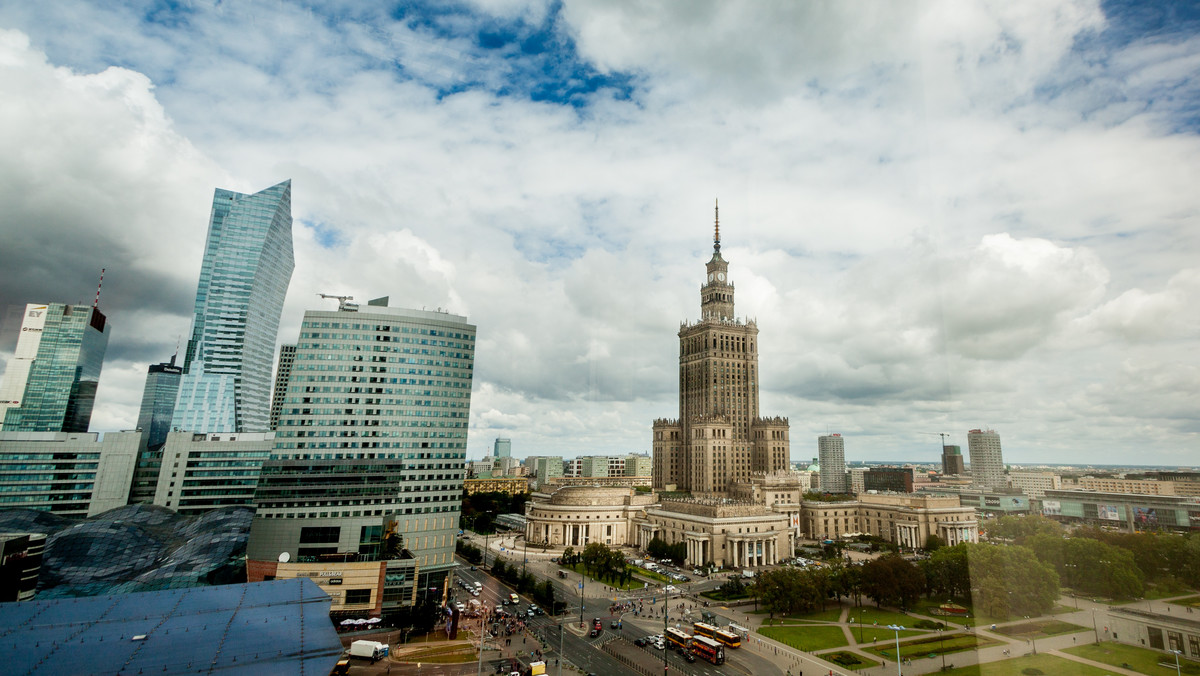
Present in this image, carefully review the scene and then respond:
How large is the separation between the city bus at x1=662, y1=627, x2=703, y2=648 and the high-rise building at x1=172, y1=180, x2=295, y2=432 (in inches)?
5646

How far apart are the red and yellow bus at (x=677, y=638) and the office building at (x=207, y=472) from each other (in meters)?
82.8

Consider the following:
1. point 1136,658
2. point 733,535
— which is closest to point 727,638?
point 1136,658

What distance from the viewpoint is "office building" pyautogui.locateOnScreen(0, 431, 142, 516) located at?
3490 inches

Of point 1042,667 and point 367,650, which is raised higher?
point 1042,667

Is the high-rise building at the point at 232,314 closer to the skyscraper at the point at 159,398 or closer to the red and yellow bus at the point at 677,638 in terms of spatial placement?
the skyscraper at the point at 159,398

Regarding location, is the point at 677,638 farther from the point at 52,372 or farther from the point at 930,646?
the point at 52,372

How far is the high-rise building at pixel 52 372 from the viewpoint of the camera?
11550 cm

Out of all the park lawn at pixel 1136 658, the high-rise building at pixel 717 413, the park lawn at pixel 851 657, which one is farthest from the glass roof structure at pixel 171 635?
the high-rise building at pixel 717 413

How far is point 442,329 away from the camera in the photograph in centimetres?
9256

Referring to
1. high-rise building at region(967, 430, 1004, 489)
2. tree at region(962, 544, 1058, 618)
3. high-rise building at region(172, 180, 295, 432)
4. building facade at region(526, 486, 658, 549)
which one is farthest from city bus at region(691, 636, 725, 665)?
high-rise building at region(172, 180, 295, 432)

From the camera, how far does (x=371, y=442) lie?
278ft

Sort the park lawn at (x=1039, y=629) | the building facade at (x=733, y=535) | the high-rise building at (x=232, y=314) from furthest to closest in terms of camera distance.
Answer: the high-rise building at (x=232, y=314), the building facade at (x=733, y=535), the park lawn at (x=1039, y=629)

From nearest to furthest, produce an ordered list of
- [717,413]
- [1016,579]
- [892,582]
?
[1016,579]
[892,582]
[717,413]

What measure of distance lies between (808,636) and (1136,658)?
107ft
